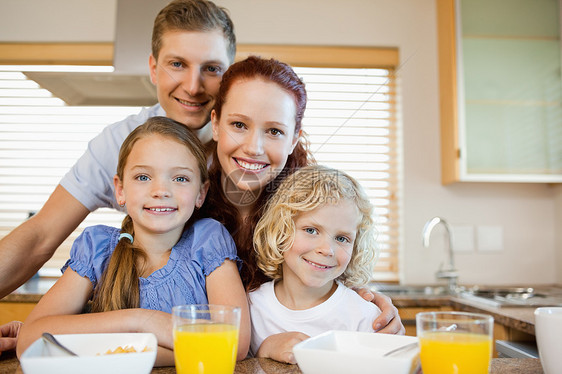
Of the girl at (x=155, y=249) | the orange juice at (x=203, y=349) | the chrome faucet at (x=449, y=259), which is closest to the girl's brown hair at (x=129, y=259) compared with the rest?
the girl at (x=155, y=249)

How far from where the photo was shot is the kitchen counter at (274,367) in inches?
26.6

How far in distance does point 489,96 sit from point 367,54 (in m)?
0.64

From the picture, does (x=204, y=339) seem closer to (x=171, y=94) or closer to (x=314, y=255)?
(x=314, y=255)

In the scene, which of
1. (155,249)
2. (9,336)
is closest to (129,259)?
(155,249)

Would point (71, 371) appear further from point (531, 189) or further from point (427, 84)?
point (531, 189)

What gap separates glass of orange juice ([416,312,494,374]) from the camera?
1.80 feet

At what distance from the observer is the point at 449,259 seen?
2.54 meters

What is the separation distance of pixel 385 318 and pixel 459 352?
41cm

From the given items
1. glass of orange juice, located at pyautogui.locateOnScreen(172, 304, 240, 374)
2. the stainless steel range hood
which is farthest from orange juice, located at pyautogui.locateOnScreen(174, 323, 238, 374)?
the stainless steel range hood

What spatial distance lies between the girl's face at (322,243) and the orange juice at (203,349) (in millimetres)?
376

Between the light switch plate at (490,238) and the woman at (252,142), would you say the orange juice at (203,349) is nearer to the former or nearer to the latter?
the woman at (252,142)

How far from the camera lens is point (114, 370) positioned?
0.55 m

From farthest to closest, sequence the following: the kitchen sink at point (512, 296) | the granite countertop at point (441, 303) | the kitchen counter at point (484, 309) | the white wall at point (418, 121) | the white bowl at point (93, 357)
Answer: the white wall at point (418, 121) → the kitchen sink at point (512, 296) → the granite countertop at point (441, 303) → the kitchen counter at point (484, 309) → the white bowl at point (93, 357)

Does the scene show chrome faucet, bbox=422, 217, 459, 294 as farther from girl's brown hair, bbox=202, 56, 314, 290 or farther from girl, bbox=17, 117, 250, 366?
girl, bbox=17, 117, 250, 366
